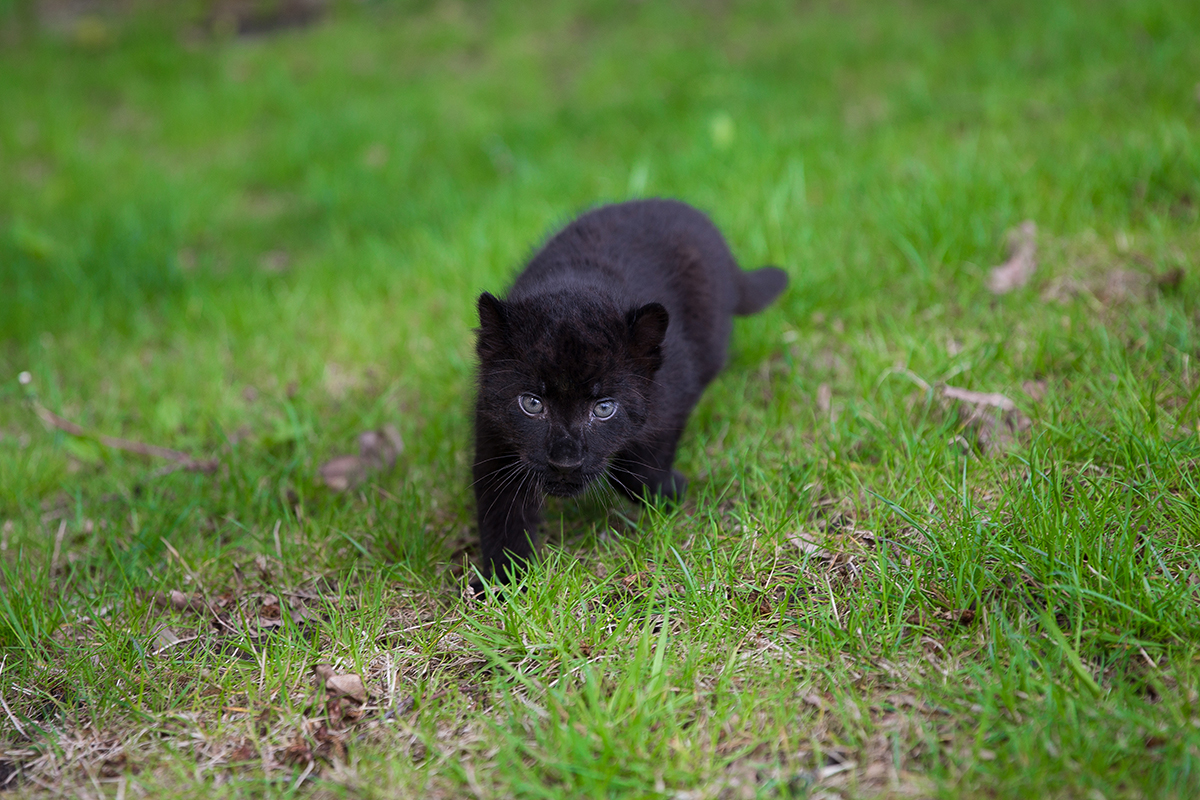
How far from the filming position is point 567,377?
255 cm

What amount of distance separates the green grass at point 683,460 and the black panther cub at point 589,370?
249mm

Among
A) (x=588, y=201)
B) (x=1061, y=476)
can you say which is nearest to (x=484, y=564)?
(x=1061, y=476)

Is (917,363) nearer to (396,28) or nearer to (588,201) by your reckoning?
(588,201)

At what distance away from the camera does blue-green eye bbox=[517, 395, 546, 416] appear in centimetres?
263

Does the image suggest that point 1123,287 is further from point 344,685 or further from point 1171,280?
point 344,685

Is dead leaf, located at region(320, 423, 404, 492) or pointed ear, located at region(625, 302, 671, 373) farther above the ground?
pointed ear, located at region(625, 302, 671, 373)

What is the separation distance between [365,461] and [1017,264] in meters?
3.01

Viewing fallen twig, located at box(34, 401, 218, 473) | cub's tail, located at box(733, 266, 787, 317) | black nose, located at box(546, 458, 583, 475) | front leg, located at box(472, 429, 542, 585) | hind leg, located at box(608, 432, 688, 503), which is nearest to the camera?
black nose, located at box(546, 458, 583, 475)

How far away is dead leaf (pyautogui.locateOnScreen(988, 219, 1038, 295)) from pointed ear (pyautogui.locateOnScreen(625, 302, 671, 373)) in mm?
1922

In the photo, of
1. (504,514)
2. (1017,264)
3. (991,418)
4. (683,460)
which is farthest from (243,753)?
(1017,264)

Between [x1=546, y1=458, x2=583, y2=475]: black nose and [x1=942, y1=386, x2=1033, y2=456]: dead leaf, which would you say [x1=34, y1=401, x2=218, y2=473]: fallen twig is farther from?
[x1=942, y1=386, x2=1033, y2=456]: dead leaf

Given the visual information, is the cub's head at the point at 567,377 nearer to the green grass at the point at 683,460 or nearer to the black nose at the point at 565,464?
the black nose at the point at 565,464

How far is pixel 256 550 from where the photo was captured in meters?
3.06

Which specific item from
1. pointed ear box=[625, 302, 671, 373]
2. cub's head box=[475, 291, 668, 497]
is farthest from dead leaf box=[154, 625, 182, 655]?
pointed ear box=[625, 302, 671, 373]
